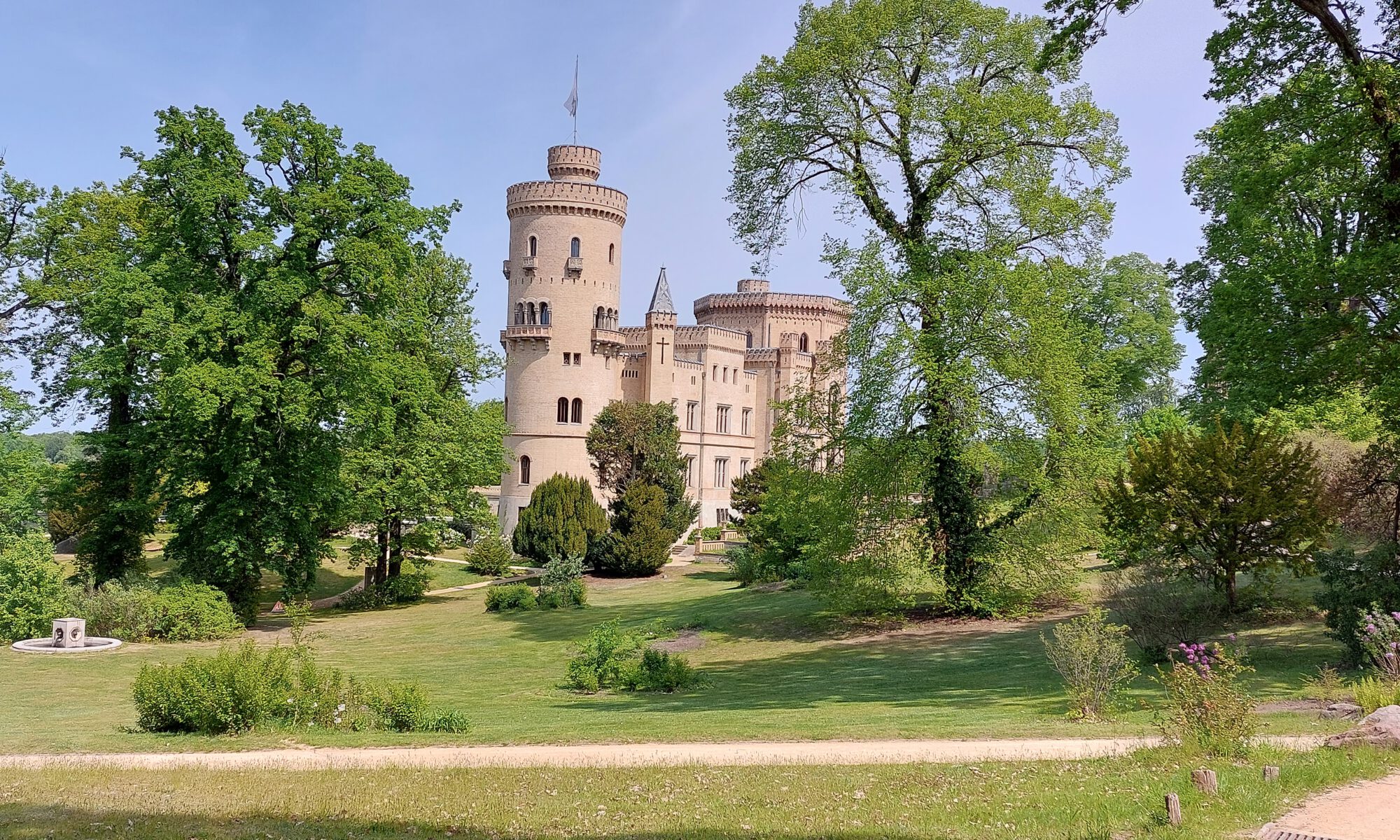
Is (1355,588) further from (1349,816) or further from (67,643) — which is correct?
(67,643)

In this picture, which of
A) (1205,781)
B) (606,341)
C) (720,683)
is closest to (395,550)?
(606,341)

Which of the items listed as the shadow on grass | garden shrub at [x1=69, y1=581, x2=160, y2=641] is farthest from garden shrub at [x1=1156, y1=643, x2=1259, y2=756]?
garden shrub at [x1=69, y1=581, x2=160, y2=641]

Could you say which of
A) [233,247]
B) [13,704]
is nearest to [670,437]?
[233,247]

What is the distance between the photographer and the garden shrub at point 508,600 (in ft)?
119

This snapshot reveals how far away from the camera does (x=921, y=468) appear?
24172mm

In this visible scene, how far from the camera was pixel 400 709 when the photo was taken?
47.4 feet

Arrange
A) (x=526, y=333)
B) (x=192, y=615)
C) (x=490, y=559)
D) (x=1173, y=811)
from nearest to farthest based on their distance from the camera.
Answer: (x=1173, y=811) < (x=192, y=615) < (x=490, y=559) < (x=526, y=333)

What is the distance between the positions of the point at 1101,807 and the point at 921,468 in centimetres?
1592

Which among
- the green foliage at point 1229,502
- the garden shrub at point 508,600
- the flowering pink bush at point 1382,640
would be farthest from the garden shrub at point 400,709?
the garden shrub at point 508,600

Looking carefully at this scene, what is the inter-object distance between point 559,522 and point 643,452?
20.8 ft

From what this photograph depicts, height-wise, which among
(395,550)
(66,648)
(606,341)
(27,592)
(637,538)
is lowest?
(66,648)

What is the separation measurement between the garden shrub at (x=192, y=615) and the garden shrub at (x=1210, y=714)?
2396 centimetres

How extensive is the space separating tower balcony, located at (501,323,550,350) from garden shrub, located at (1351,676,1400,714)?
4598 cm

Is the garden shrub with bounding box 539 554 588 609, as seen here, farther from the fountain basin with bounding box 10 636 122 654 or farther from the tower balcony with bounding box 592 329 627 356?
the tower balcony with bounding box 592 329 627 356
